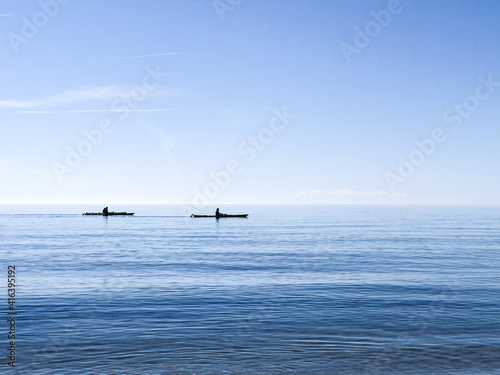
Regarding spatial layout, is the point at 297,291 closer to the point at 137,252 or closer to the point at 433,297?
the point at 433,297

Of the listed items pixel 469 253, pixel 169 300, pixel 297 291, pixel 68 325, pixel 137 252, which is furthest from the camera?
pixel 137 252

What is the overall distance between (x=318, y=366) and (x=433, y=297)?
18190 mm

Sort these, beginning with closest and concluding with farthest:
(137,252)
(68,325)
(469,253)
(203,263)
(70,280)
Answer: (68,325)
(70,280)
(203,263)
(469,253)
(137,252)

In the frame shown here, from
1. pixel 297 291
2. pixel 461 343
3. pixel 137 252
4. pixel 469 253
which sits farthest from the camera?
pixel 137 252

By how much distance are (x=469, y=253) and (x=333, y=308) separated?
137 ft

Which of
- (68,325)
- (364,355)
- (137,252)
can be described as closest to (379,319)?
(364,355)

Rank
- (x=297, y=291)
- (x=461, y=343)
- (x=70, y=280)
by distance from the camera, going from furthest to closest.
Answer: (x=70, y=280) → (x=297, y=291) → (x=461, y=343)

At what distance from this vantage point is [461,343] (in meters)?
21.5

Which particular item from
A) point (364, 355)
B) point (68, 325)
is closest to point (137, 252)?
point (68, 325)

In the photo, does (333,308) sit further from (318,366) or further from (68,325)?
(68,325)

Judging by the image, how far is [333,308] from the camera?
29031mm

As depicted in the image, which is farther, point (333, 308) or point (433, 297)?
point (433, 297)

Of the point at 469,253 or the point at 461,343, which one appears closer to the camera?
the point at 461,343

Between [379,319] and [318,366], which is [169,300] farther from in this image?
[318,366]
